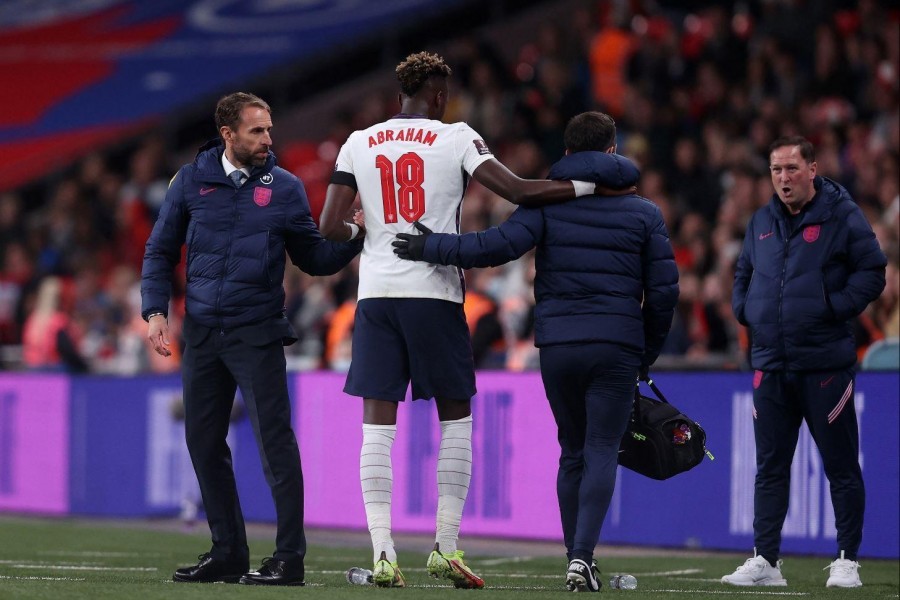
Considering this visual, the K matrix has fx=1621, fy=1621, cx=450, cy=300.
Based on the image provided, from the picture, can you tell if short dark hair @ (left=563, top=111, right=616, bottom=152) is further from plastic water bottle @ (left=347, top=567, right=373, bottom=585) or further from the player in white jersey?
plastic water bottle @ (left=347, top=567, right=373, bottom=585)

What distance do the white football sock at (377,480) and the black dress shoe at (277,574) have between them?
45 cm

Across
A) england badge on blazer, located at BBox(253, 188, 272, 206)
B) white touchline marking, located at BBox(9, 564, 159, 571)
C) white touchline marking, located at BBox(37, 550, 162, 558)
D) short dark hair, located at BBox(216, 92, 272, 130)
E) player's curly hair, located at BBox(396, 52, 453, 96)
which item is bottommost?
white touchline marking, located at BBox(37, 550, 162, 558)

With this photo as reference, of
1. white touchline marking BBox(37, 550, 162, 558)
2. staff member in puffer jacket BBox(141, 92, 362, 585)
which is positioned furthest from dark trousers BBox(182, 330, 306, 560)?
white touchline marking BBox(37, 550, 162, 558)

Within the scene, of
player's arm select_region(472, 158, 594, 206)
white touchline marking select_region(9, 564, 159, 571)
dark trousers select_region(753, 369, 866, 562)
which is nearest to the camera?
player's arm select_region(472, 158, 594, 206)

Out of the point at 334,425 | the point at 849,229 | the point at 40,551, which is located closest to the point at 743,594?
the point at 849,229

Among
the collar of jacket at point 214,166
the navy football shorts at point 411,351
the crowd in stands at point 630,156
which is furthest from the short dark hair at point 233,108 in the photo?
the crowd in stands at point 630,156

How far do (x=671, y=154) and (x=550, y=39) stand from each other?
11.2 ft

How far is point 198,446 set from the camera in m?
7.87

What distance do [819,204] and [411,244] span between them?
8.62 ft

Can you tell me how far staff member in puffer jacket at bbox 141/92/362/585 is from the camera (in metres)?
7.70

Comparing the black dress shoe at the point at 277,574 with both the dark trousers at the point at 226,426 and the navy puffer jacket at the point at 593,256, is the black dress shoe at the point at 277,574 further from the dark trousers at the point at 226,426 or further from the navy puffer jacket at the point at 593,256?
the navy puffer jacket at the point at 593,256

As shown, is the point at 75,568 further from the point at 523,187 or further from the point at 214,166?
the point at 523,187

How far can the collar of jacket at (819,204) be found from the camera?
28.6 ft

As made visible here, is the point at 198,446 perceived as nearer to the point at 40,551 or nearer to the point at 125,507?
the point at 40,551
